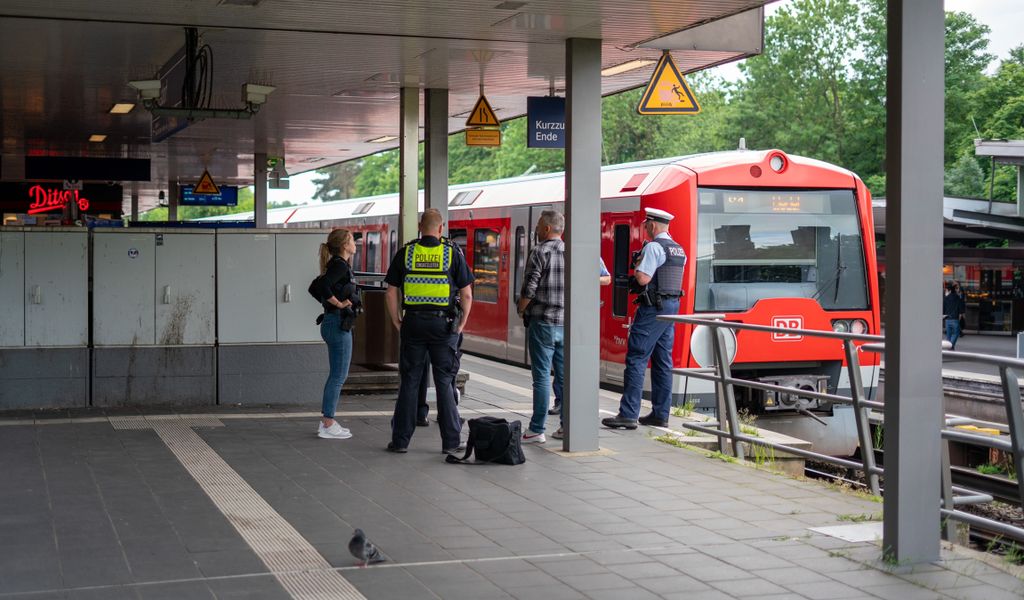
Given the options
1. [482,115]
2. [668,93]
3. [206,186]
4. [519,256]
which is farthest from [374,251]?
[668,93]

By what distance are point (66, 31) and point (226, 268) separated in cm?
317

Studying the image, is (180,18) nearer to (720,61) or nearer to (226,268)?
(226,268)

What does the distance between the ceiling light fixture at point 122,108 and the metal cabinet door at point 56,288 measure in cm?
383

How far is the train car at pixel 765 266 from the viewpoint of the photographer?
44.6 feet

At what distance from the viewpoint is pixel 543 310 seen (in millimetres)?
10383

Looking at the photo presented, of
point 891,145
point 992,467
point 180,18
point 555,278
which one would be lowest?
point 992,467

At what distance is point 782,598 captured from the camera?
5.57 meters

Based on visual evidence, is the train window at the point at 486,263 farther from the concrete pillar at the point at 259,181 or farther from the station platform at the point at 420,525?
the station platform at the point at 420,525

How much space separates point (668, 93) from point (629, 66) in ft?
4.64

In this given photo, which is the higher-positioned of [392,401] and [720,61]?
[720,61]

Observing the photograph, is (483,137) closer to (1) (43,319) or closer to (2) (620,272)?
(2) (620,272)

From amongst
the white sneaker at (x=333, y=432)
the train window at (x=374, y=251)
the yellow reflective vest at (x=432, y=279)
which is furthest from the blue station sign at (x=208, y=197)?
the yellow reflective vest at (x=432, y=279)

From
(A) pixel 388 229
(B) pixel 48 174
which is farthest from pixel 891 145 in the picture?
(A) pixel 388 229

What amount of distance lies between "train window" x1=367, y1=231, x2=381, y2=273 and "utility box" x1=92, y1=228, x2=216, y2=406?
12.6 m
